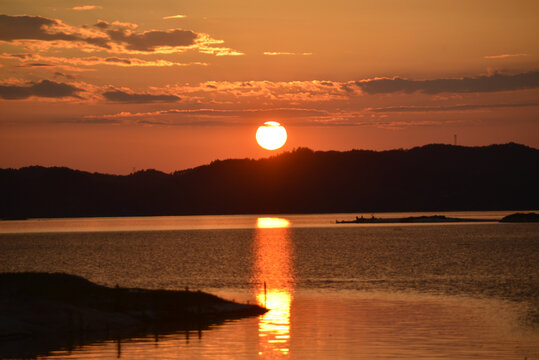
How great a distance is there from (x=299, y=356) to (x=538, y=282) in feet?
149

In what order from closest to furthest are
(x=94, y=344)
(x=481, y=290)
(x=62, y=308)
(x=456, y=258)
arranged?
1. (x=94, y=344)
2. (x=62, y=308)
3. (x=481, y=290)
4. (x=456, y=258)

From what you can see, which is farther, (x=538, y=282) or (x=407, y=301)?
(x=538, y=282)

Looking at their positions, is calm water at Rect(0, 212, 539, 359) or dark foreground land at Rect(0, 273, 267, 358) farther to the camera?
dark foreground land at Rect(0, 273, 267, 358)

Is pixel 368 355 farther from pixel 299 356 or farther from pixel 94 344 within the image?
pixel 94 344

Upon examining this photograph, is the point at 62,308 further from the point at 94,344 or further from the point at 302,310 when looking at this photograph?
the point at 302,310

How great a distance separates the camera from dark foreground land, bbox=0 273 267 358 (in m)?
46.2

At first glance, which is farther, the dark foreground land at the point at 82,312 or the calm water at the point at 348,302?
the dark foreground land at the point at 82,312

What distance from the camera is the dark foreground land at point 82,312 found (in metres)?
46.2

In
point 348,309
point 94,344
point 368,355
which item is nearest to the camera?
point 368,355

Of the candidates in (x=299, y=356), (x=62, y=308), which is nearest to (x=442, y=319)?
(x=299, y=356)

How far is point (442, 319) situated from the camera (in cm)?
5306

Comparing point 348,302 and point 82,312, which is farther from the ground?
point 82,312

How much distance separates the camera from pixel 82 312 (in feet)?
163

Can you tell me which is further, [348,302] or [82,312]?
[348,302]
